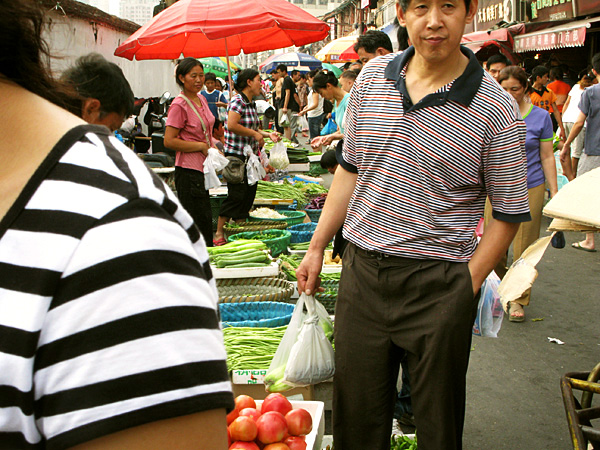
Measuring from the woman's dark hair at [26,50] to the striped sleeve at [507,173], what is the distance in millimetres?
1746

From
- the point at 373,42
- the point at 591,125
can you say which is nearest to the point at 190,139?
the point at 373,42

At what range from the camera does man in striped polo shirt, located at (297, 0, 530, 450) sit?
7.49 feet

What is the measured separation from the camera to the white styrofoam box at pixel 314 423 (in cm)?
292

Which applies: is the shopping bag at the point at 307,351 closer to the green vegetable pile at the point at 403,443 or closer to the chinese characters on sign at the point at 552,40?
the green vegetable pile at the point at 403,443

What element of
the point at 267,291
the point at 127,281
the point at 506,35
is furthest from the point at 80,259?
the point at 506,35

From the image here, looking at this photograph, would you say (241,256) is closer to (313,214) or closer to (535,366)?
(535,366)

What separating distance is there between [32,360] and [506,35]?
14644mm

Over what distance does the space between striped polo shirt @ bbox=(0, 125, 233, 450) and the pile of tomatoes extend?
6.70 feet

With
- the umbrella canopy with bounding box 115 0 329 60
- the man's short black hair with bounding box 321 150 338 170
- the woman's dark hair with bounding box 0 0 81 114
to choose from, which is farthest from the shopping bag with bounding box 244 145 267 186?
the woman's dark hair with bounding box 0 0 81 114

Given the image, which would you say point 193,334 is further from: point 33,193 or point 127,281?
point 33,193

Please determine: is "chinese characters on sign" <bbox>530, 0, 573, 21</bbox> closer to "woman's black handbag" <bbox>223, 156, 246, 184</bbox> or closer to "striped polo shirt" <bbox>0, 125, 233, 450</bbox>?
"woman's black handbag" <bbox>223, 156, 246, 184</bbox>

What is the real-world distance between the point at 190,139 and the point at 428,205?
433 cm

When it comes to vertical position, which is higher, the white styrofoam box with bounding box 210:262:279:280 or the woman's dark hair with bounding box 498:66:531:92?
the woman's dark hair with bounding box 498:66:531:92

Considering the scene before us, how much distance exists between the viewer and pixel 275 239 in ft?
20.6
